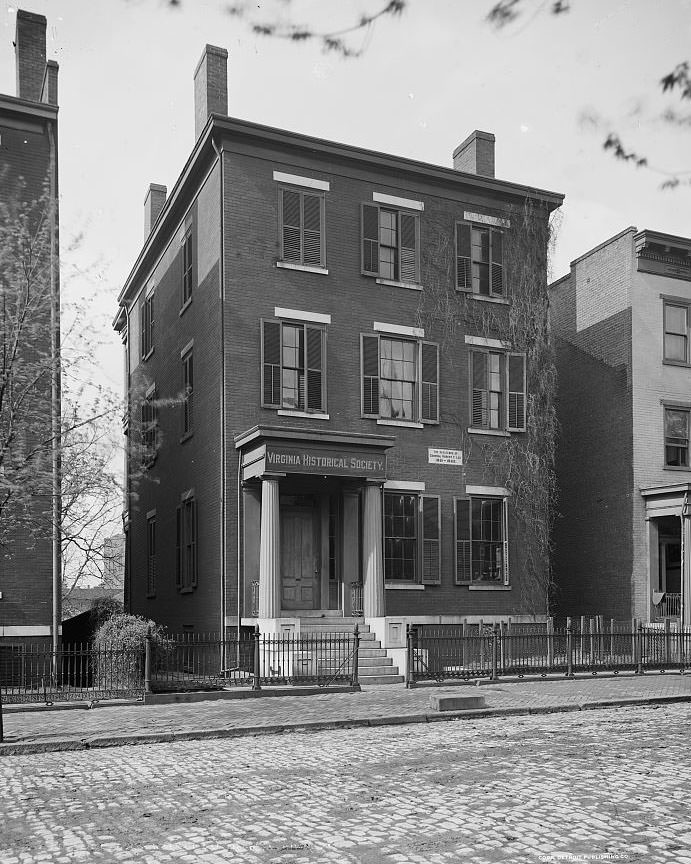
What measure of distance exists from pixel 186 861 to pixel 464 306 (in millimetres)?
21572

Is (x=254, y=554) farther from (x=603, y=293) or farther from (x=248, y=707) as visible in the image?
(x=603, y=293)

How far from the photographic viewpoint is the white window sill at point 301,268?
2477 cm

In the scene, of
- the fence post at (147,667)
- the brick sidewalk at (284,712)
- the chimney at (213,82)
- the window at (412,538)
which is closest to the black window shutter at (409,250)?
the chimney at (213,82)

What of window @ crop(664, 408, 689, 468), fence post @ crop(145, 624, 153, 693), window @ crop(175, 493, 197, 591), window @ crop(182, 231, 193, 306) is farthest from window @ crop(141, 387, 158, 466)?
window @ crop(664, 408, 689, 468)

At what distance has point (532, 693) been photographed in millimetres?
18250

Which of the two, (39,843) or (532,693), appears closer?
(39,843)

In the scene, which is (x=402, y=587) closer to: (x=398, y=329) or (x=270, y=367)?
(x=270, y=367)

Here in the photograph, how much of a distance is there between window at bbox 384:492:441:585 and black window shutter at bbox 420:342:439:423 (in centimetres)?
213

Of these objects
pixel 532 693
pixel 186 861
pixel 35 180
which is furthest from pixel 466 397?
pixel 186 861

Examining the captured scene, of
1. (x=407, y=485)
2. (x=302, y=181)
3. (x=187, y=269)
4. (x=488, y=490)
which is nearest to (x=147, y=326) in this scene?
(x=187, y=269)

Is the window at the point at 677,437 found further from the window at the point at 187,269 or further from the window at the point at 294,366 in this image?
the window at the point at 187,269

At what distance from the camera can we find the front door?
23906mm

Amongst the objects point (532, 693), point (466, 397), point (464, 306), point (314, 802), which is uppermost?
point (464, 306)

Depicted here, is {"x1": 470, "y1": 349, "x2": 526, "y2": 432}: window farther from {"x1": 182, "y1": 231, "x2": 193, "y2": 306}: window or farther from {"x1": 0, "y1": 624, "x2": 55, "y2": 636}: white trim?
{"x1": 0, "y1": 624, "x2": 55, "y2": 636}: white trim
